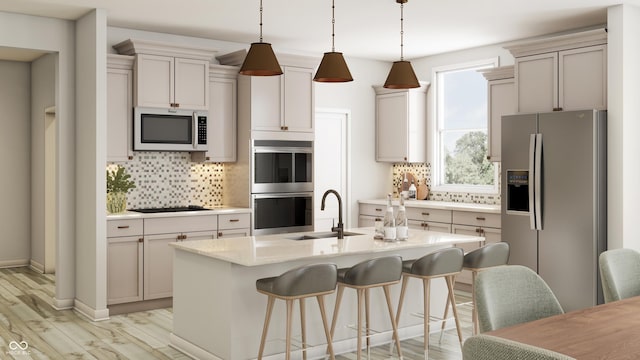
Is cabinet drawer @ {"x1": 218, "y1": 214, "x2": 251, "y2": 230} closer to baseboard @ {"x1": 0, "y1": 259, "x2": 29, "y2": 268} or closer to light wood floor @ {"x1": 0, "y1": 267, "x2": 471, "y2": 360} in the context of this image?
light wood floor @ {"x1": 0, "y1": 267, "x2": 471, "y2": 360}

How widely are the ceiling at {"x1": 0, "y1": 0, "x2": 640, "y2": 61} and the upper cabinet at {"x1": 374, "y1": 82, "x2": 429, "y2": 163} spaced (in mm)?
800

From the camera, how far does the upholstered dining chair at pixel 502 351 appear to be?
4.99 ft

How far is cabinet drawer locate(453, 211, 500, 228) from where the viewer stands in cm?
655

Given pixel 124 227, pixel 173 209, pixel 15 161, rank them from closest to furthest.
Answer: pixel 124 227, pixel 173 209, pixel 15 161

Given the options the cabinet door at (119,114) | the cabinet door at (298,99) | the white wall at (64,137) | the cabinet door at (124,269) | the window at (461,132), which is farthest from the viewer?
the window at (461,132)

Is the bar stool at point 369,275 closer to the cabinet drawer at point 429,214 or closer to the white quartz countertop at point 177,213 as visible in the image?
the white quartz countertop at point 177,213

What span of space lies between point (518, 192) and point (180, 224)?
10.2 feet

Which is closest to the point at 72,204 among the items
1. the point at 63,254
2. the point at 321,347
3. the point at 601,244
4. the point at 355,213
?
the point at 63,254

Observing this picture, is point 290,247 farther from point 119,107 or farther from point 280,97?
point 280,97

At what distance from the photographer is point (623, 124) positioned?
5.43 meters

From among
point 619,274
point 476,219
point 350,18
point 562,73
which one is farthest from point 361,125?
point 619,274

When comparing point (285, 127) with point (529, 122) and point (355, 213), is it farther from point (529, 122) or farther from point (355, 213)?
point (529, 122)

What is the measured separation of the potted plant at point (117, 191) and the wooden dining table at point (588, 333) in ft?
14.5

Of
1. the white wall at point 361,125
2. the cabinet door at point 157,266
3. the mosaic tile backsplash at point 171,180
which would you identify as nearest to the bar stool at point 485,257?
the cabinet door at point 157,266
